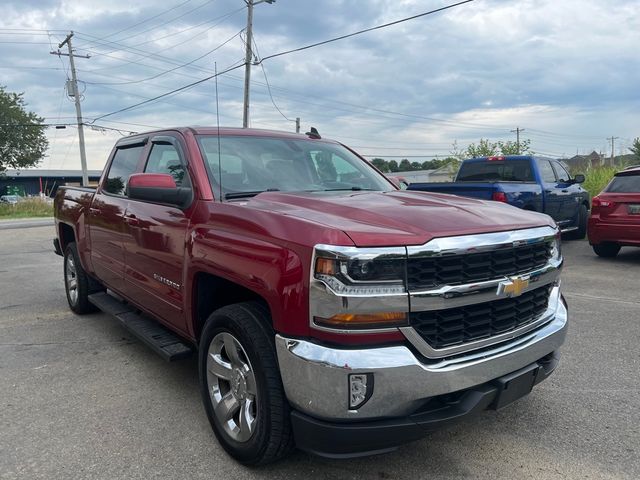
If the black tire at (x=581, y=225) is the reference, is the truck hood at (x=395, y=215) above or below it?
above

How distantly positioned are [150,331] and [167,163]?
1266 mm

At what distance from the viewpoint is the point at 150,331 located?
392cm

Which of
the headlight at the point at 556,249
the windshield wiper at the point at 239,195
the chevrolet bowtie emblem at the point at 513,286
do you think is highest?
the windshield wiper at the point at 239,195

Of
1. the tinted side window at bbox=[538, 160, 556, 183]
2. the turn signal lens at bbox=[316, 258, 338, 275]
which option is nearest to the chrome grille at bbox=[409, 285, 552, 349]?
the turn signal lens at bbox=[316, 258, 338, 275]

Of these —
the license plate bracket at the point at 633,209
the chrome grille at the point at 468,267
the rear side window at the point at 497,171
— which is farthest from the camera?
the rear side window at the point at 497,171

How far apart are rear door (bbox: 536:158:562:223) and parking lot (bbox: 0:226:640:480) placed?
16.2 feet

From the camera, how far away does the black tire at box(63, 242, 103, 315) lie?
18.5ft

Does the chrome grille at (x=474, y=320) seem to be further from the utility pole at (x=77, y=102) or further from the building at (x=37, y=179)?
the building at (x=37, y=179)

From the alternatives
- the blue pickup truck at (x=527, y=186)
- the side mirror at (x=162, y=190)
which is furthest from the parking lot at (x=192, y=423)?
the blue pickup truck at (x=527, y=186)

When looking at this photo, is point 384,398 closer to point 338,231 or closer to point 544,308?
point 338,231

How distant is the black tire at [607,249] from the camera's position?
9.17m

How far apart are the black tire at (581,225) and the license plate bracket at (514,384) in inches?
399

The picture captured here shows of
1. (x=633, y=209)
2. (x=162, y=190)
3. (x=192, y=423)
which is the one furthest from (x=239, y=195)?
(x=633, y=209)

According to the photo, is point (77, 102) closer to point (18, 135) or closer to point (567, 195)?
point (18, 135)
